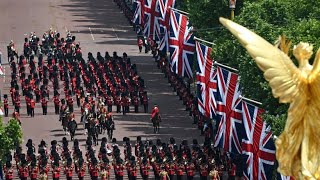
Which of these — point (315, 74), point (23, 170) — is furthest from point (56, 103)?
point (315, 74)

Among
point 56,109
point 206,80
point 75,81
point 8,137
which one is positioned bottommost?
point 56,109

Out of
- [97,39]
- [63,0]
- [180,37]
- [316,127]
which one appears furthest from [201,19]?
[63,0]

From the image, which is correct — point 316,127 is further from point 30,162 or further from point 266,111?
point 30,162

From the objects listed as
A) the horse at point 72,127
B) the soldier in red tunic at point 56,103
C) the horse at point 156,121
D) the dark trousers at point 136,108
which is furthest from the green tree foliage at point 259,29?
the soldier in red tunic at point 56,103

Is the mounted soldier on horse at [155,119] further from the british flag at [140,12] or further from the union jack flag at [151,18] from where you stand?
the british flag at [140,12]

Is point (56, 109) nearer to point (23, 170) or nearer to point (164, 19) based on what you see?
point (164, 19)

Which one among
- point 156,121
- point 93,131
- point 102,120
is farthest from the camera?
point 156,121

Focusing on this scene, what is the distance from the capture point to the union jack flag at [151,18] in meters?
66.7

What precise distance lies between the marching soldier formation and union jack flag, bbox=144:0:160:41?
14.8 m

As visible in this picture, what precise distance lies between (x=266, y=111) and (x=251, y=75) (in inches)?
121

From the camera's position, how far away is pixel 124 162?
52.2m

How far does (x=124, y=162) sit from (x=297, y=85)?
27.8 metres

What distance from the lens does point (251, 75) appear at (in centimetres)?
4397

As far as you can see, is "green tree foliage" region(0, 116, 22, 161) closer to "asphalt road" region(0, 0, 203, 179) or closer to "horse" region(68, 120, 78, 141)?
"horse" region(68, 120, 78, 141)
